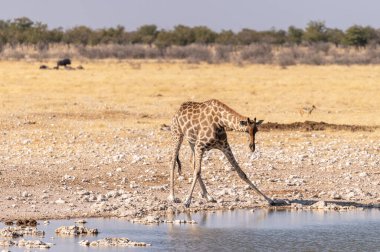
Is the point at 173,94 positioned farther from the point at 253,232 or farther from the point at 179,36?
the point at 179,36

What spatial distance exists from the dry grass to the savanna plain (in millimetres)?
48

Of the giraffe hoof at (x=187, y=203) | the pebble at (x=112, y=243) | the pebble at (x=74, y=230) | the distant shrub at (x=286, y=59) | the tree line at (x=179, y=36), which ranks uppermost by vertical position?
the tree line at (x=179, y=36)

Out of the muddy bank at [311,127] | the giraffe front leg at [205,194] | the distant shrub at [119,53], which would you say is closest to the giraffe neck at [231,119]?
the giraffe front leg at [205,194]

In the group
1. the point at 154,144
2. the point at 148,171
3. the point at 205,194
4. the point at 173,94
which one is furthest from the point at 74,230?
the point at 173,94

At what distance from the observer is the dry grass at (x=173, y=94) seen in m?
27.2

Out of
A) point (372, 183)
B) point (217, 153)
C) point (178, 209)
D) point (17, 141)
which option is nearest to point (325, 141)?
point (217, 153)

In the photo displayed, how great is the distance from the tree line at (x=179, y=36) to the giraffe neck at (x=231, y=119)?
180 ft

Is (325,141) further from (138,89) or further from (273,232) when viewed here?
(138,89)

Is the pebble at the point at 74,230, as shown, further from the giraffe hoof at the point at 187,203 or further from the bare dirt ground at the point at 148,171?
the giraffe hoof at the point at 187,203

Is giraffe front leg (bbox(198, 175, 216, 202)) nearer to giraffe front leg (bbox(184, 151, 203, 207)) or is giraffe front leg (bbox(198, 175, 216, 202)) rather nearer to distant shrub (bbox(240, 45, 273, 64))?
giraffe front leg (bbox(184, 151, 203, 207))

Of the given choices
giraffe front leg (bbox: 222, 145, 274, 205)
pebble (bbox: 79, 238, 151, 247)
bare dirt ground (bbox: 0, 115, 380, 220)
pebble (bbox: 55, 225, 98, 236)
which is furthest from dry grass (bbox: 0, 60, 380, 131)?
pebble (bbox: 79, 238, 151, 247)

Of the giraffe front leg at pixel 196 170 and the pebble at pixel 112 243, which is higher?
the giraffe front leg at pixel 196 170

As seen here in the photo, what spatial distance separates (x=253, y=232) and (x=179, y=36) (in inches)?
2431

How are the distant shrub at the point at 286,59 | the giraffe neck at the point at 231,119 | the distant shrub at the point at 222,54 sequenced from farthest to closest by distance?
the distant shrub at the point at 222,54, the distant shrub at the point at 286,59, the giraffe neck at the point at 231,119
